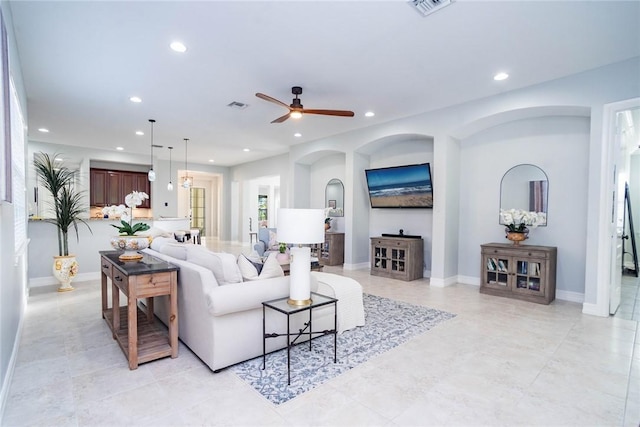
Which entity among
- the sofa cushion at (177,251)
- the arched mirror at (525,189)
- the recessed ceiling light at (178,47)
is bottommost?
the sofa cushion at (177,251)

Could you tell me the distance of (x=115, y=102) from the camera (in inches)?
185

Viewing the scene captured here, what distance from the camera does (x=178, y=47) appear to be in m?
3.11

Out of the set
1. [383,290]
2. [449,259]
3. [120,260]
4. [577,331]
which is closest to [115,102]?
[120,260]

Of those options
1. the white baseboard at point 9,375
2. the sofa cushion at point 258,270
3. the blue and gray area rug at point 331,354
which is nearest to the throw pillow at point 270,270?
the sofa cushion at point 258,270

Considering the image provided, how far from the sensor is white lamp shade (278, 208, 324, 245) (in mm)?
2359

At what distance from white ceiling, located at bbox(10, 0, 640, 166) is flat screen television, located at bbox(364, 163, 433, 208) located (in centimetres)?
107

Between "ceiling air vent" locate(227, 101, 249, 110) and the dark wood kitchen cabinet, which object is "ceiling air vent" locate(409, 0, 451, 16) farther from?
the dark wood kitchen cabinet

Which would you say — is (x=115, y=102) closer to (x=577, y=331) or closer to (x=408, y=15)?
(x=408, y=15)

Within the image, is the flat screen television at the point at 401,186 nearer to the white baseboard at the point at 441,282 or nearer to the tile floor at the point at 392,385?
the white baseboard at the point at 441,282

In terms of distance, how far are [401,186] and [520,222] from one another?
2053 millimetres

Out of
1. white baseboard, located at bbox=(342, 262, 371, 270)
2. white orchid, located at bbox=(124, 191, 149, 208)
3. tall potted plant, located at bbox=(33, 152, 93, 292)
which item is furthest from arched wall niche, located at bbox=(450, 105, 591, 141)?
tall potted plant, located at bbox=(33, 152, 93, 292)

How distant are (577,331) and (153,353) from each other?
3.96 metres

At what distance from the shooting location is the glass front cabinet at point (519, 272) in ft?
13.7

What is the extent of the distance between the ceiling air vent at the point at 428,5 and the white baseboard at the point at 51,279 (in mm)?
6376
